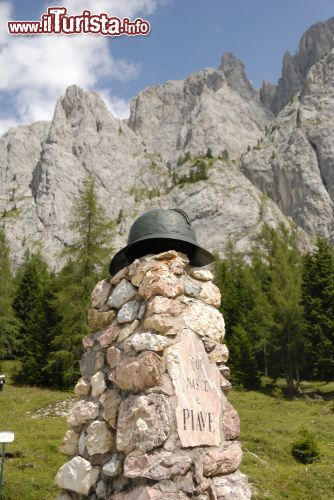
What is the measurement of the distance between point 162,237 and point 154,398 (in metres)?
1.69

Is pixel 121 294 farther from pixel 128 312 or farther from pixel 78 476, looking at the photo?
pixel 78 476

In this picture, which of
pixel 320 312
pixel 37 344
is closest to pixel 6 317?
pixel 37 344

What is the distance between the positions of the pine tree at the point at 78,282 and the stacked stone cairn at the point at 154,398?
68.0ft

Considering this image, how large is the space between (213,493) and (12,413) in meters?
16.6

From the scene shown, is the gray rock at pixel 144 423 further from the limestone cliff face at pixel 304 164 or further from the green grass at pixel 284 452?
the limestone cliff face at pixel 304 164

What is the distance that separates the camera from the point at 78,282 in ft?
89.2

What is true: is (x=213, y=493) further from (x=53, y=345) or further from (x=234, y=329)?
(x=234, y=329)

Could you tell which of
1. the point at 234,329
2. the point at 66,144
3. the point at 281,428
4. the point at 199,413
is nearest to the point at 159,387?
the point at 199,413

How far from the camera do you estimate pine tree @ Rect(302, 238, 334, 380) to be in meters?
31.6

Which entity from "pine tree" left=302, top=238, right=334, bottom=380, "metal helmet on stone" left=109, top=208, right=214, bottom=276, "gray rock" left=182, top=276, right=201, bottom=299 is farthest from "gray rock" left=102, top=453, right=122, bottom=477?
"pine tree" left=302, top=238, right=334, bottom=380

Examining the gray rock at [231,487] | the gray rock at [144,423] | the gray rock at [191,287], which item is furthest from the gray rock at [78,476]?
the gray rock at [191,287]

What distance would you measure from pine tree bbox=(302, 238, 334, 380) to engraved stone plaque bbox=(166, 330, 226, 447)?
2921 centimetres

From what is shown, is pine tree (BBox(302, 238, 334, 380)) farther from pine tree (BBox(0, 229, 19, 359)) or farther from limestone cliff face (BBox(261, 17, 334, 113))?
limestone cliff face (BBox(261, 17, 334, 113))

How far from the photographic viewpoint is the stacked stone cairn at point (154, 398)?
3.80m
